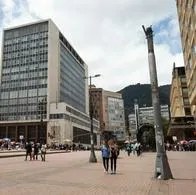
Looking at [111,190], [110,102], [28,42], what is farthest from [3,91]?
[111,190]

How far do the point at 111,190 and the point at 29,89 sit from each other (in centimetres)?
9767

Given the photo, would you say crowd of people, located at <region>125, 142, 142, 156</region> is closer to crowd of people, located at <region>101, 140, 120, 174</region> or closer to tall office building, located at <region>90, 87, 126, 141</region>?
crowd of people, located at <region>101, 140, 120, 174</region>

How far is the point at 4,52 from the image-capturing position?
108750mm

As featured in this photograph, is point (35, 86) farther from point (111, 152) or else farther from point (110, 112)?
point (111, 152)

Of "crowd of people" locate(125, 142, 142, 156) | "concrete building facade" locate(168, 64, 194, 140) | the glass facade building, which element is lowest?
"crowd of people" locate(125, 142, 142, 156)

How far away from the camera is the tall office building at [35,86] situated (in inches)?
3861

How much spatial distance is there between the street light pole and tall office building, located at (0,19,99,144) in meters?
81.9

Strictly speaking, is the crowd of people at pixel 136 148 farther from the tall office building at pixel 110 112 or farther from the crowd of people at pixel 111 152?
the tall office building at pixel 110 112

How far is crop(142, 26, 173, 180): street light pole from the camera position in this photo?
11242 mm

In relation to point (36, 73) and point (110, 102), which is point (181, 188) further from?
point (110, 102)

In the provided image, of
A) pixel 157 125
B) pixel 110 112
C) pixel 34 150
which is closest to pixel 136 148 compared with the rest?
pixel 34 150

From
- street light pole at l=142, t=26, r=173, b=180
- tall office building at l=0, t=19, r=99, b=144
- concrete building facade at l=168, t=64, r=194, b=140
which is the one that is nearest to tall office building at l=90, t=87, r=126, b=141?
tall office building at l=0, t=19, r=99, b=144

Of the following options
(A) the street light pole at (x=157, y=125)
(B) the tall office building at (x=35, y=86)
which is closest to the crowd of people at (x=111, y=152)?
(A) the street light pole at (x=157, y=125)

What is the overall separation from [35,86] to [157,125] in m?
93.5
